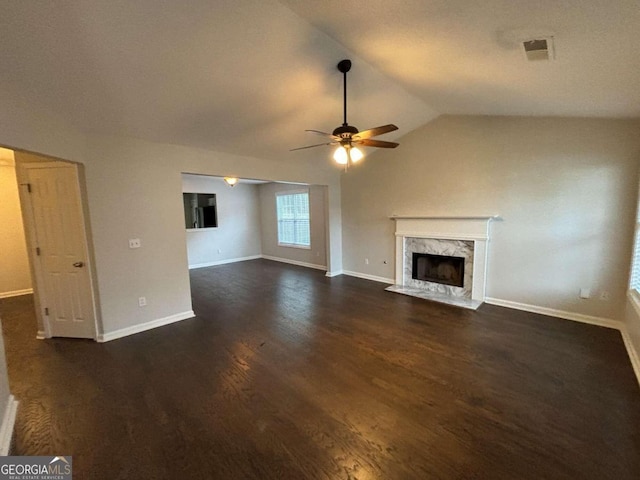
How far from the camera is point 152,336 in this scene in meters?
3.51

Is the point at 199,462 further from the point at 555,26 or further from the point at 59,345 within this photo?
the point at 555,26

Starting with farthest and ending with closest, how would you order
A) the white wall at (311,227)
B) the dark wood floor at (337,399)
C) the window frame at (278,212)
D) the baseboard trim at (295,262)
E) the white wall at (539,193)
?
1. the window frame at (278,212)
2. the baseboard trim at (295,262)
3. the white wall at (311,227)
4. the white wall at (539,193)
5. the dark wood floor at (337,399)

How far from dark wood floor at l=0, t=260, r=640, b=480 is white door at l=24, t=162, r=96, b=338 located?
0.30 meters

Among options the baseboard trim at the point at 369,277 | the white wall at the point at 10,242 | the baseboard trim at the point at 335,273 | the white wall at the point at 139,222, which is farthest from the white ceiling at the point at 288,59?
the white wall at the point at 10,242

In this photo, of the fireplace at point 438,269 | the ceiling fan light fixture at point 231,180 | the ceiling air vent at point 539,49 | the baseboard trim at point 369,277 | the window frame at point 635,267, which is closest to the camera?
the ceiling air vent at point 539,49

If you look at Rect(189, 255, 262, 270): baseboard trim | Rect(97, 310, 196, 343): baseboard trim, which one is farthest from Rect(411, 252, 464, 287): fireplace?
Rect(189, 255, 262, 270): baseboard trim

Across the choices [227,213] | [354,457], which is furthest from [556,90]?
[227,213]

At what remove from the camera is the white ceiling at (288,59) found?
1773mm

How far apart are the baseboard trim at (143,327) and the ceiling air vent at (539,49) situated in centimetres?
478

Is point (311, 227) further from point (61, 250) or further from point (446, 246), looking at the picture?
point (61, 250)

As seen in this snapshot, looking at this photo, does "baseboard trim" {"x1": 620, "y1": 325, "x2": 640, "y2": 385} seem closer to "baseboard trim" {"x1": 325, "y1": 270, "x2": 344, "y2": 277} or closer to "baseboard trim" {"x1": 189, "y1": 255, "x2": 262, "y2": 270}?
"baseboard trim" {"x1": 325, "y1": 270, "x2": 344, "y2": 277}

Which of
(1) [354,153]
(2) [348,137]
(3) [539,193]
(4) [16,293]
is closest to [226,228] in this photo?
(4) [16,293]

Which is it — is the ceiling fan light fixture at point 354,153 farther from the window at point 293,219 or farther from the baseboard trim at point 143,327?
the window at point 293,219

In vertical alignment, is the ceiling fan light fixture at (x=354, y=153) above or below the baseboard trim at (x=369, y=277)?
above
